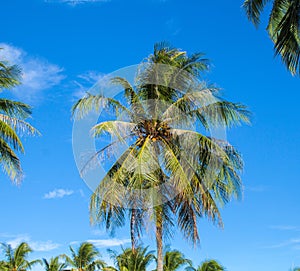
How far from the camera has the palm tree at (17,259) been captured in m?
41.3

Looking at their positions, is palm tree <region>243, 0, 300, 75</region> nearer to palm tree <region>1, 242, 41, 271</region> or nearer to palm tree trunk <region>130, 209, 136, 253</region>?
palm tree trunk <region>130, 209, 136, 253</region>

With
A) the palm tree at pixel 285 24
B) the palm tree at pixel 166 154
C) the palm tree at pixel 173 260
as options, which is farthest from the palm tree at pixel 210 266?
the palm tree at pixel 285 24

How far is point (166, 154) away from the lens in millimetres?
18172

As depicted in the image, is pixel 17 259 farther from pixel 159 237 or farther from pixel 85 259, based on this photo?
pixel 159 237

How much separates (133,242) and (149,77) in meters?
6.13

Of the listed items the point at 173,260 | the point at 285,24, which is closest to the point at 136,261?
the point at 173,260

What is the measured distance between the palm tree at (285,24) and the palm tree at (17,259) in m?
30.8

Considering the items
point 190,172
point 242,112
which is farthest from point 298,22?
point 190,172

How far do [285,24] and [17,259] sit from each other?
110 feet

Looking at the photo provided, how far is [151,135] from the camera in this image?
18.7 meters

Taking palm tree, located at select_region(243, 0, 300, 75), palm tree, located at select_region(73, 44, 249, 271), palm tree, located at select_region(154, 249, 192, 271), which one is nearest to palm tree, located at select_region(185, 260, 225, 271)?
palm tree, located at select_region(154, 249, 192, 271)

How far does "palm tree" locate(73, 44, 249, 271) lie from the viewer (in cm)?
1784

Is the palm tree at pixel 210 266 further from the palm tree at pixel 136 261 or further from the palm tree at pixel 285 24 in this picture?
the palm tree at pixel 285 24

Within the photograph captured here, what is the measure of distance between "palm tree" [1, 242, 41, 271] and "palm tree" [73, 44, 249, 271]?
25.2m
